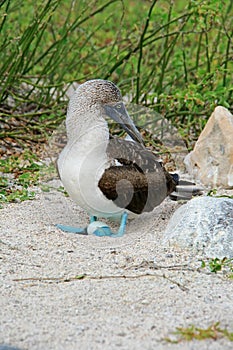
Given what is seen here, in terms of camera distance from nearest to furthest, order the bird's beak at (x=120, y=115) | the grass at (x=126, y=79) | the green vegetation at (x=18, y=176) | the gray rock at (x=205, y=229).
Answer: the gray rock at (x=205, y=229)
the bird's beak at (x=120, y=115)
the green vegetation at (x=18, y=176)
the grass at (x=126, y=79)

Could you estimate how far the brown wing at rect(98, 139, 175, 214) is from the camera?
495 centimetres

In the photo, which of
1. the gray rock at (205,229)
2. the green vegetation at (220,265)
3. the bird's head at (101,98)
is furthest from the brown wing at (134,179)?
the green vegetation at (220,265)

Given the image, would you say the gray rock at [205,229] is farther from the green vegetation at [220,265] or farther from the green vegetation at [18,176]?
the green vegetation at [18,176]

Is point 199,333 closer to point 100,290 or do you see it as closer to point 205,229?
point 100,290

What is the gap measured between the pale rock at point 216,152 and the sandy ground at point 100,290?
115 centimetres

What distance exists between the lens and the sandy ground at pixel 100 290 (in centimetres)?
342

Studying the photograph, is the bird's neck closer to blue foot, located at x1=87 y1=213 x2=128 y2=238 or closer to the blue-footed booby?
the blue-footed booby

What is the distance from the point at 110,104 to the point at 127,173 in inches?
23.7

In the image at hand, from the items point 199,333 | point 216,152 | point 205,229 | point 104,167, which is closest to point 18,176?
point 104,167

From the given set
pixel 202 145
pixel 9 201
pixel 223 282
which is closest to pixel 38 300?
→ pixel 223 282

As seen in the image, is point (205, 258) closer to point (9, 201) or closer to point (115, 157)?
point (115, 157)

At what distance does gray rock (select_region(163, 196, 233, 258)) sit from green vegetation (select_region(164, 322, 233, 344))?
1.12 meters

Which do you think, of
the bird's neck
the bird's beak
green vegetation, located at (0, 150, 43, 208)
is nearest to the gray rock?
the bird's neck

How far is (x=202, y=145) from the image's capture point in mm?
6492
